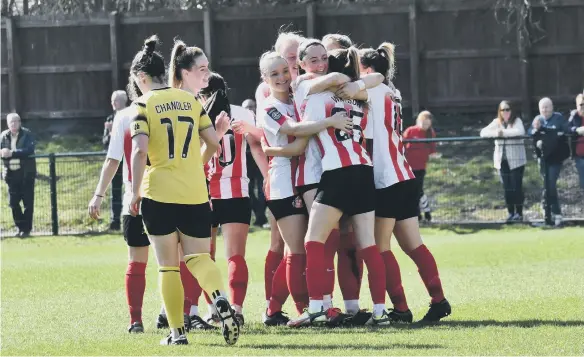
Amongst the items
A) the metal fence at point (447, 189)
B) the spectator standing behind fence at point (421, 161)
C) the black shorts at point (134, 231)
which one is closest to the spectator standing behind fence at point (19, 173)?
the metal fence at point (447, 189)

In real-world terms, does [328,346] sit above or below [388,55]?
below

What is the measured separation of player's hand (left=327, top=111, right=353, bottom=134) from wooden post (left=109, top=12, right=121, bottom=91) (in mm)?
17717

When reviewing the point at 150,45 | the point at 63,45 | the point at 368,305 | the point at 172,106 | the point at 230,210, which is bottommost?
the point at 368,305

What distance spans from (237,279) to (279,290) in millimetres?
328

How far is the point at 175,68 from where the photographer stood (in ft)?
30.3

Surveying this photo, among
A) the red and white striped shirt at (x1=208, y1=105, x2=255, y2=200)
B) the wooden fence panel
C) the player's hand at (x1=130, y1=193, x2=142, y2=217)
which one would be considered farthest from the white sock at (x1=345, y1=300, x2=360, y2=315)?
the wooden fence panel

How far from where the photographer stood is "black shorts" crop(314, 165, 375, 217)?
920 centimetres

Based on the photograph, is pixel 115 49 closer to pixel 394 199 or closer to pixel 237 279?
A: pixel 237 279

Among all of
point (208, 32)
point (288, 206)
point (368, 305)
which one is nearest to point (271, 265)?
point (288, 206)

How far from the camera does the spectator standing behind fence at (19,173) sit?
20.5m

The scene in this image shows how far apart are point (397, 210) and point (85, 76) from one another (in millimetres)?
18305

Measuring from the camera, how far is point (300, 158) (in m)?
9.52

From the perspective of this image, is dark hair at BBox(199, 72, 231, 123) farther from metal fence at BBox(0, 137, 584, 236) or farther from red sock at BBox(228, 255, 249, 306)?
metal fence at BBox(0, 137, 584, 236)

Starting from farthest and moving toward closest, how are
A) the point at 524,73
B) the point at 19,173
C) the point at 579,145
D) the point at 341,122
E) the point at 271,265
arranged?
the point at 524,73 < the point at 19,173 < the point at 579,145 < the point at 271,265 < the point at 341,122
